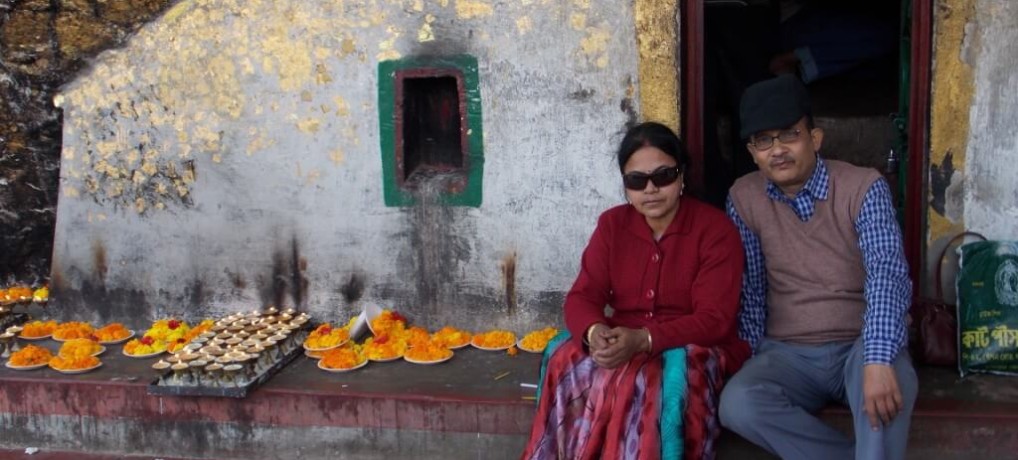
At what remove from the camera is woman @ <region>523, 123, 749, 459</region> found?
3018 mm

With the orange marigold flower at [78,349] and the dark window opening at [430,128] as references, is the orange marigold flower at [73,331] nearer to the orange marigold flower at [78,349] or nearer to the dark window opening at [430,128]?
the orange marigold flower at [78,349]

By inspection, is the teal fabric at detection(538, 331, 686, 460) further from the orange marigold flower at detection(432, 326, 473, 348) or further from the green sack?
the orange marigold flower at detection(432, 326, 473, 348)

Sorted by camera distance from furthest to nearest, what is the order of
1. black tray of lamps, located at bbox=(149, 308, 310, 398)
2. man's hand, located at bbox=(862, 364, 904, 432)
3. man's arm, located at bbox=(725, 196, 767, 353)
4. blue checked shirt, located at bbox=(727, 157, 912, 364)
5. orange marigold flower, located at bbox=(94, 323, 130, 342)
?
orange marigold flower, located at bbox=(94, 323, 130, 342)
black tray of lamps, located at bbox=(149, 308, 310, 398)
man's arm, located at bbox=(725, 196, 767, 353)
blue checked shirt, located at bbox=(727, 157, 912, 364)
man's hand, located at bbox=(862, 364, 904, 432)

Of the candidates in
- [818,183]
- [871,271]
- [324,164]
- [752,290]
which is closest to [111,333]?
[324,164]

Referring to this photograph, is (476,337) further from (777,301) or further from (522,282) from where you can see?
(777,301)

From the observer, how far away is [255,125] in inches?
179

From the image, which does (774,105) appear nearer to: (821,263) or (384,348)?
(821,263)

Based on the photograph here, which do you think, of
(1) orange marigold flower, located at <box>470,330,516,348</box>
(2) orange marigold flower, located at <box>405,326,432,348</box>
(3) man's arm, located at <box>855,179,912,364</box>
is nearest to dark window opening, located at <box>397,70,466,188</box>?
(2) orange marigold flower, located at <box>405,326,432,348</box>

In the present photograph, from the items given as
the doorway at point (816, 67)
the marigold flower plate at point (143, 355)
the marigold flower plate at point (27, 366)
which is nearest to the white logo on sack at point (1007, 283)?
the doorway at point (816, 67)

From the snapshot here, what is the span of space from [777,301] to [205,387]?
2351mm

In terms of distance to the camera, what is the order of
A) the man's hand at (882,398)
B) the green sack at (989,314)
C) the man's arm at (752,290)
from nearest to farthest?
the man's hand at (882,398) < the man's arm at (752,290) < the green sack at (989,314)

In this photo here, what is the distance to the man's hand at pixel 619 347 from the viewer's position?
3008 mm

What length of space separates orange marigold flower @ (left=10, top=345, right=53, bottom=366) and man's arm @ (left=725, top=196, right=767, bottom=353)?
10.5ft

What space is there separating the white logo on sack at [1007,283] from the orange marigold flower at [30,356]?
4198mm
